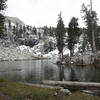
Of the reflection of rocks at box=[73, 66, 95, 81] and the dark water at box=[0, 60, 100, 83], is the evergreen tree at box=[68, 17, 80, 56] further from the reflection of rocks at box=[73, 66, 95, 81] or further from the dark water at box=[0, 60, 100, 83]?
the reflection of rocks at box=[73, 66, 95, 81]

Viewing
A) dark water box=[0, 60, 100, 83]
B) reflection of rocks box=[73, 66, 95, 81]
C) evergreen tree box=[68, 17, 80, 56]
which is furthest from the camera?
evergreen tree box=[68, 17, 80, 56]

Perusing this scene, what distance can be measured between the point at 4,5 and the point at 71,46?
4247cm

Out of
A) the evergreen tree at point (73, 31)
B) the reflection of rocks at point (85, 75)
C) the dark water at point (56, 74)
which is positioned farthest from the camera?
the evergreen tree at point (73, 31)

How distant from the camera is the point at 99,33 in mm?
74375

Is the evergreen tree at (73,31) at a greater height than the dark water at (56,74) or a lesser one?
greater

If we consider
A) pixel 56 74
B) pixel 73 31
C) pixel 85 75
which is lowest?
pixel 56 74

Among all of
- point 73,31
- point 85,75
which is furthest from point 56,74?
point 73,31

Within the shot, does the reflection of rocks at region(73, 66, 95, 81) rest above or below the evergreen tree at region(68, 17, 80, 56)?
below

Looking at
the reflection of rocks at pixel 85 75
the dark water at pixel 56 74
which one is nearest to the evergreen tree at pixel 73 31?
the dark water at pixel 56 74

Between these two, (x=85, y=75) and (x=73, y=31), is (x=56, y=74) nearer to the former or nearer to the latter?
(x=85, y=75)

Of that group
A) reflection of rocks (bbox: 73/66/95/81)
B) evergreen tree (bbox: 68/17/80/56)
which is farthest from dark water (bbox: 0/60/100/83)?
evergreen tree (bbox: 68/17/80/56)

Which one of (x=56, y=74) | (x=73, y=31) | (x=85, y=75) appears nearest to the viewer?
(x=85, y=75)

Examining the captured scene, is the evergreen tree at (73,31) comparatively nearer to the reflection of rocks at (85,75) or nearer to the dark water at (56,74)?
the dark water at (56,74)

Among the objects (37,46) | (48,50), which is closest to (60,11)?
(48,50)
